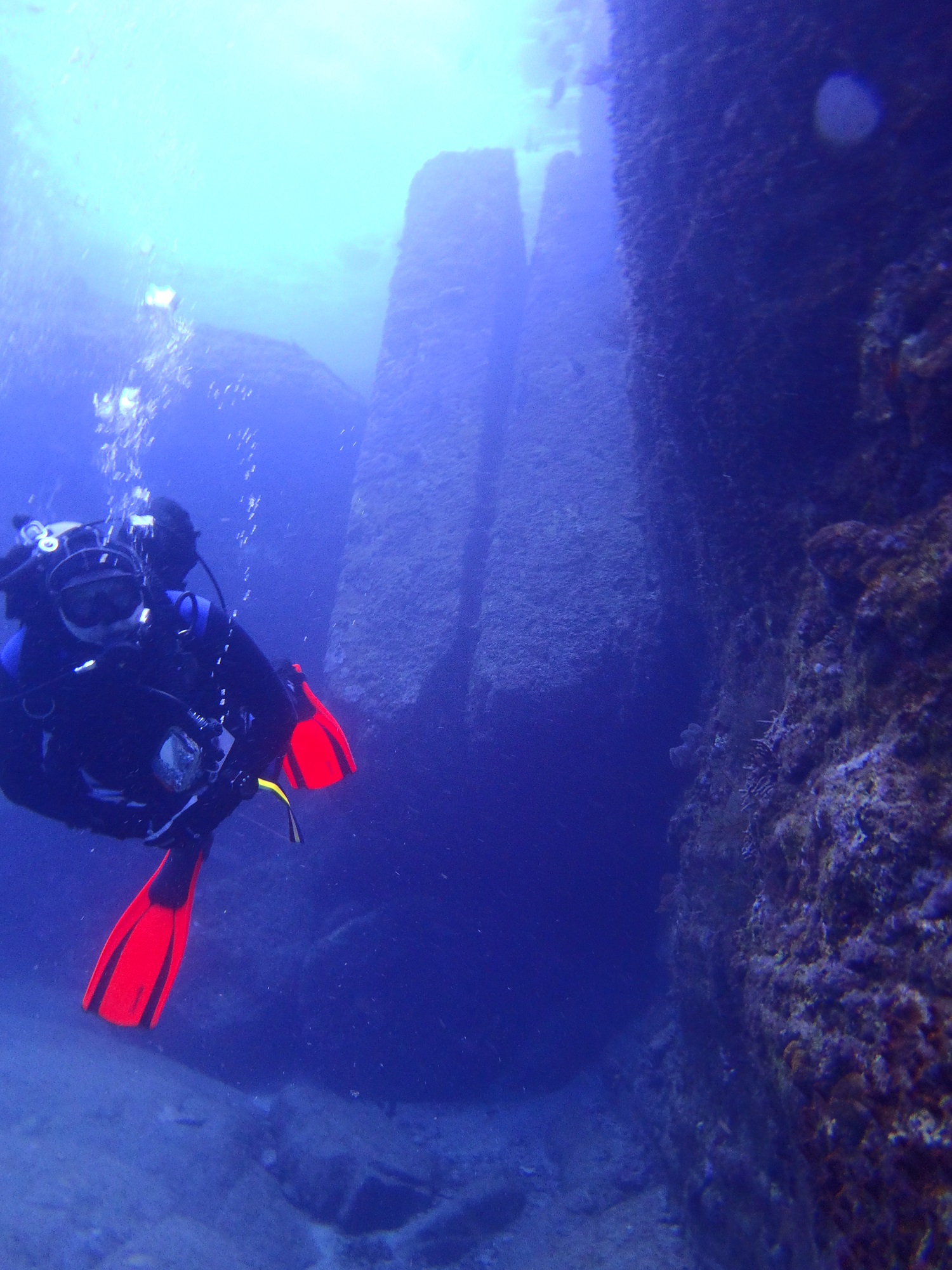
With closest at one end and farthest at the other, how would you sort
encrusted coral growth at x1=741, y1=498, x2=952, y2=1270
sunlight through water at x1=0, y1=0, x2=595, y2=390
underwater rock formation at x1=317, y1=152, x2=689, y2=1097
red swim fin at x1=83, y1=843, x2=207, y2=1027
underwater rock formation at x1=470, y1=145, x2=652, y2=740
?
encrusted coral growth at x1=741, y1=498, x2=952, y2=1270 → red swim fin at x1=83, y1=843, x2=207, y2=1027 → underwater rock formation at x1=470, y1=145, x2=652, y2=740 → underwater rock formation at x1=317, y1=152, x2=689, y2=1097 → sunlight through water at x1=0, y1=0, x2=595, y2=390

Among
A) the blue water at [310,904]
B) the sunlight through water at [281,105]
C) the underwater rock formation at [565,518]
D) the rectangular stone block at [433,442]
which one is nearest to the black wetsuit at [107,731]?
the blue water at [310,904]

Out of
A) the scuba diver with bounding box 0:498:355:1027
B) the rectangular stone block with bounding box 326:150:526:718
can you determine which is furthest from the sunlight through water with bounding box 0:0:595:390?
the scuba diver with bounding box 0:498:355:1027

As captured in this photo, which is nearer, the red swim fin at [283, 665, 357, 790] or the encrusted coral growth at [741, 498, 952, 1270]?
the encrusted coral growth at [741, 498, 952, 1270]

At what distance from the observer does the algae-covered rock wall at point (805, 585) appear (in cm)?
162

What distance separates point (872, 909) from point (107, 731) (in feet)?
8.69

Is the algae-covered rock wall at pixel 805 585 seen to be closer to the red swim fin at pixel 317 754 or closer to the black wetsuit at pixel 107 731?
the red swim fin at pixel 317 754

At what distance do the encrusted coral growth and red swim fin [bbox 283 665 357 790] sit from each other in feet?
7.68

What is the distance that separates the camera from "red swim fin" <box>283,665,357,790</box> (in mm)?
3818

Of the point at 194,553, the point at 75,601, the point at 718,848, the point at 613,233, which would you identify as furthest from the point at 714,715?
the point at 613,233

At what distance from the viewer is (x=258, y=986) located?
6.73m

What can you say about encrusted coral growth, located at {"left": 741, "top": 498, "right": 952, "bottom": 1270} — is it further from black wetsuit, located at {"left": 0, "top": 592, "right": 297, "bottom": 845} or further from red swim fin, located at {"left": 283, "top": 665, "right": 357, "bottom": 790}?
red swim fin, located at {"left": 283, "top": 665, "right": 357, "bottom": 790}

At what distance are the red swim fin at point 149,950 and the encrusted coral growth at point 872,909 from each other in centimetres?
238

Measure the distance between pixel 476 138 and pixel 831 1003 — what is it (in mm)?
44007

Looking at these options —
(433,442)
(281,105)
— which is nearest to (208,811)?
(433,442)
